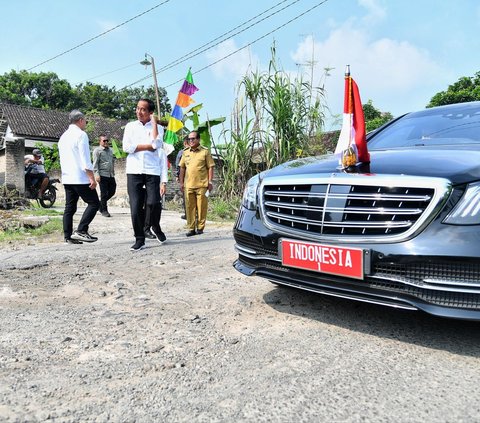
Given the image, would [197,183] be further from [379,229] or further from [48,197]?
[48,197]

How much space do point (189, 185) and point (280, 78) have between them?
293 cm

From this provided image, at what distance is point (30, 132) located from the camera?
32.6 metres

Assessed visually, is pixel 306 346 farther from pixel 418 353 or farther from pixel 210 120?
pixel 210 120

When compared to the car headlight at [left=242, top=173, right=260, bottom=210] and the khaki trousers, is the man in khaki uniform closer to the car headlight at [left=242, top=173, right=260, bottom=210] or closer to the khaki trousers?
the khaki trousers

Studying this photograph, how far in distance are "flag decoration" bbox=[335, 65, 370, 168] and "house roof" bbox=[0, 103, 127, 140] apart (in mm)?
30314

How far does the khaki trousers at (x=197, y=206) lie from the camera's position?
Result: 6.67 meters

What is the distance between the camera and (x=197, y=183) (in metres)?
6.67

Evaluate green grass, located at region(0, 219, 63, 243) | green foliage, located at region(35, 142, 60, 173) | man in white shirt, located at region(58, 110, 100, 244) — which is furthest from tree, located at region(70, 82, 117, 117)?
man in white shirt, located at region(58, 110, 100, 244)

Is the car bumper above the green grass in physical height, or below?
above

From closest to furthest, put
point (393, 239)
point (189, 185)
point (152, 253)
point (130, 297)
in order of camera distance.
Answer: point (393, 239), point (130, 297), point (152, 253), point (189, 185)

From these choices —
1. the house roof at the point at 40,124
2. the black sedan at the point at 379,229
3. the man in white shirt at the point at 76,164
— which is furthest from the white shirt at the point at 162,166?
the house roof at the point at 40,124

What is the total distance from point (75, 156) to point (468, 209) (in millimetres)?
4540

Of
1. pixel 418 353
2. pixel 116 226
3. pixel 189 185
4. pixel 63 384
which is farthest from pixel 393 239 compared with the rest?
pixel 116 226

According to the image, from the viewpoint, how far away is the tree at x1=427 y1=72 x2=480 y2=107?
24594mm
